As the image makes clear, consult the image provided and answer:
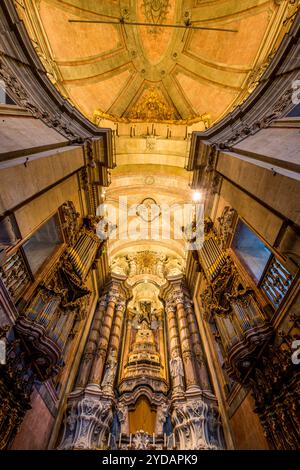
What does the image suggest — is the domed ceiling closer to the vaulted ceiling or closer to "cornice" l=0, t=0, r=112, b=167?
the vaulted ceiling

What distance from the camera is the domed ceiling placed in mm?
10367

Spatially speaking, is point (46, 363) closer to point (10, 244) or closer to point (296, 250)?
point (10, 244)

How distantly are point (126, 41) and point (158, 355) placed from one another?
18.5 meters

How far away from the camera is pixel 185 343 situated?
440 inches

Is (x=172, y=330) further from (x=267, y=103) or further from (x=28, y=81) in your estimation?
(x=28, y=81)

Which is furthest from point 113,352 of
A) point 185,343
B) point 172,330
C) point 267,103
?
point 267,103

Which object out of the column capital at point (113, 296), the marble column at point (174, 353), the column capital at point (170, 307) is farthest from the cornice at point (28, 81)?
the marble column at point (174, 353)

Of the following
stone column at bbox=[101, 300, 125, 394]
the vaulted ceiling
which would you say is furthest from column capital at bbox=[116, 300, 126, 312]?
the vaulted ceiling

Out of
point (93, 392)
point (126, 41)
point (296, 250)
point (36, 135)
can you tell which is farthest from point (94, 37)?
point (93, 392)

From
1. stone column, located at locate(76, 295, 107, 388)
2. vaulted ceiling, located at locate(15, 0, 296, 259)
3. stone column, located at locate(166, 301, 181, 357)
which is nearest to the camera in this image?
stone column, located at locate(76, 295, 107, 388)

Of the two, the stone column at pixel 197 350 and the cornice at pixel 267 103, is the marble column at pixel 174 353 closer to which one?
the stone column at pixel 197 350

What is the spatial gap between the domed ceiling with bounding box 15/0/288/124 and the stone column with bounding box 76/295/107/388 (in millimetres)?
11307

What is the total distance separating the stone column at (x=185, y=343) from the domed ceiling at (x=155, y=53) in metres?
11.1

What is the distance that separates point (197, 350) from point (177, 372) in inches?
53.1
